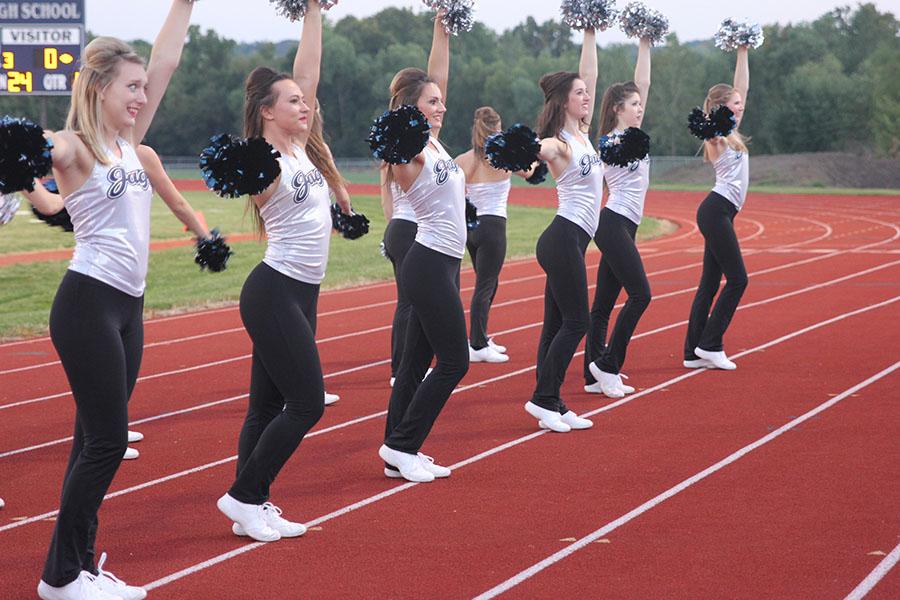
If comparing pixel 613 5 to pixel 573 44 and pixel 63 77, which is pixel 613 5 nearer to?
pixel 63 77

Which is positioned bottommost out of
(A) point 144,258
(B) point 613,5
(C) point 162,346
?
(C) point 162,346

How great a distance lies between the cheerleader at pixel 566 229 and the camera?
730 centimetres

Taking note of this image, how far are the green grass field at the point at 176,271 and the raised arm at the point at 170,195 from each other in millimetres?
7130

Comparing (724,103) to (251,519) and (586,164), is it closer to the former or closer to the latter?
(586,164)

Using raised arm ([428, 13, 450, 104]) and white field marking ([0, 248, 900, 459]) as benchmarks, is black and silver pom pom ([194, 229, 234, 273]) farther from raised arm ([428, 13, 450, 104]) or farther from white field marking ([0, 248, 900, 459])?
white field marking ([0, 248, 900, 459])

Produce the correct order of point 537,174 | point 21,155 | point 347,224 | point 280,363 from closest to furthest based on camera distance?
point 21,155, point 280,363, point 347,224, point 537,174

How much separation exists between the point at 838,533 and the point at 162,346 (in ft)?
24.6

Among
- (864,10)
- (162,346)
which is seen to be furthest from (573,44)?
(162,346)

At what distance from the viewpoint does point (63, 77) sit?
2080 cm

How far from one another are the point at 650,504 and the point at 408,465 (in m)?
1.20

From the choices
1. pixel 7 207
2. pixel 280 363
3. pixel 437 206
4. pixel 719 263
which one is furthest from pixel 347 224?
pixel 719 263

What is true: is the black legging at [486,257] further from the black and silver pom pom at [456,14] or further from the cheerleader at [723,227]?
the black and silver pom pom at [456,14]

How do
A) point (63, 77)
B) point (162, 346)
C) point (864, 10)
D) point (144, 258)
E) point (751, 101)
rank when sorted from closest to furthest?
point (144, 258) → point (162, 346) → point (63, 77) → point (751, 101) → point (864, 10)

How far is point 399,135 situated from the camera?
575 cm
